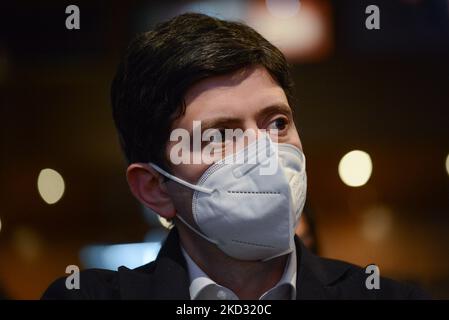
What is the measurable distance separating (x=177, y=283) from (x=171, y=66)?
2.01ft

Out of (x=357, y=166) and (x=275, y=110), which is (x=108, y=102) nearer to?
(x=357, y=166)

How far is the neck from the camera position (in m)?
→ 1.91

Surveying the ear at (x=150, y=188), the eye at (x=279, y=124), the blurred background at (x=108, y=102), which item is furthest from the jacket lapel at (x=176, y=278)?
the blurred background at (x=108, y=102)

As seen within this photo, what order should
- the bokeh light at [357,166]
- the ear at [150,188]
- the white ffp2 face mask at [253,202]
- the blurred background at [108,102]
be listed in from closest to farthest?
1. the white ffp2 face mask at [253,202]
2. the ear at [150,188]
3. the blurred background at [108,102]
4. the bokeh light at [357,166]

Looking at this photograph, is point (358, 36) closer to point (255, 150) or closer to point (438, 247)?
point (255, 150)

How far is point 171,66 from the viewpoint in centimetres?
189

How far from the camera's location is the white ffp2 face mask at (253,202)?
180 centimetres

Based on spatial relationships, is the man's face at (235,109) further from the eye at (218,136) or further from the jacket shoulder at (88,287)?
the jacket shoulder at (88,287)

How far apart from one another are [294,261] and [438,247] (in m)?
2.73

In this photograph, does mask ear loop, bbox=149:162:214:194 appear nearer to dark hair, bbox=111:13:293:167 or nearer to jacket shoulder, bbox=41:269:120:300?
dark hair, bbox=111:13:293:167

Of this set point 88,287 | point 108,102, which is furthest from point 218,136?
point 108,102
